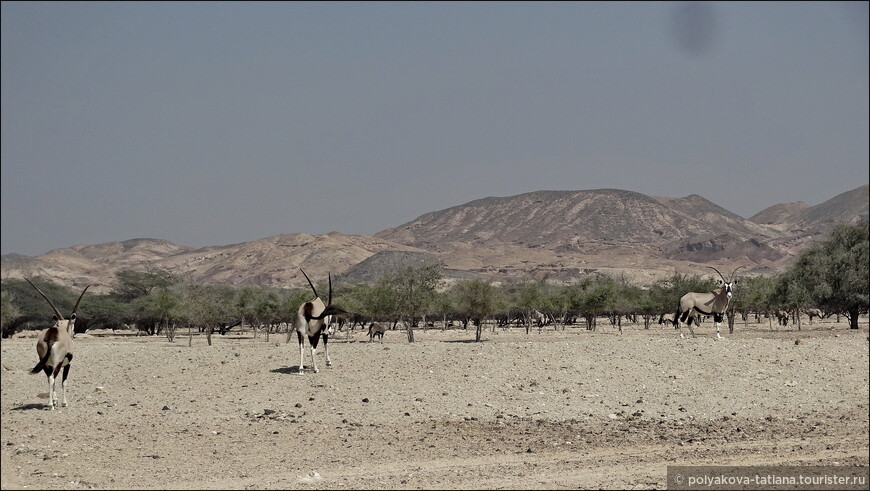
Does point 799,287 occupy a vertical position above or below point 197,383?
above

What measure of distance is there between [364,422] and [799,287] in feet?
109

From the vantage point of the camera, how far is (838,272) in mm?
39188

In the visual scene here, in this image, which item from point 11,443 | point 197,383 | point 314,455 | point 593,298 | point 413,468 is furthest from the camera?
point 593,298

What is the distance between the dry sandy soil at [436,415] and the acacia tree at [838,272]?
14140 millimetres

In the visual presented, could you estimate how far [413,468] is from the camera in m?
12.2

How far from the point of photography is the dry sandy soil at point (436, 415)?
39.6 feet

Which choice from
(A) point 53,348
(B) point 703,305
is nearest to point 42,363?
(A) point 53,348

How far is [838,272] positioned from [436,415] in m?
29.3

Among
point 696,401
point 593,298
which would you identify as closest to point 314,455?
point 696,401

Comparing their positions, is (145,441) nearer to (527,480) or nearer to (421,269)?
(527,480)

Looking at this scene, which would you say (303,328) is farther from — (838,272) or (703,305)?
(838,272)

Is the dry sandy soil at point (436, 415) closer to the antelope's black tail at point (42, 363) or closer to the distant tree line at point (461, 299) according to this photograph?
the antelope's black tail at point (42, 363)

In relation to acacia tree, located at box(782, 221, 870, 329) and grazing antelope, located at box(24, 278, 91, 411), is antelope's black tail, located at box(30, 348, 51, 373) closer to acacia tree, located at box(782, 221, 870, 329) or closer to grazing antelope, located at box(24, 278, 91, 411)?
grazing antelope, located at box(24, 278, 91, 411)

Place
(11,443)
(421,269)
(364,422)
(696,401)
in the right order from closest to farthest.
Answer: (11,443) → (364,422) → (696,401) → (421,269)
